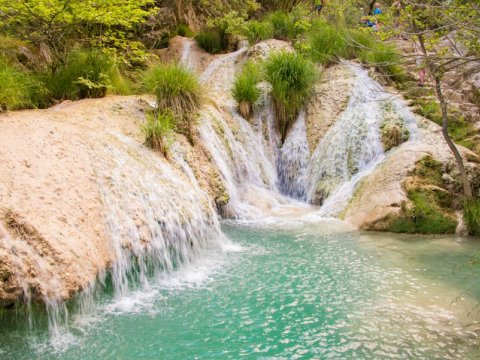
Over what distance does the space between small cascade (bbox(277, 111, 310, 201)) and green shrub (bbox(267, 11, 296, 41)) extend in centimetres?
467

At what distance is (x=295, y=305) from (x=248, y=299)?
19.6 inches

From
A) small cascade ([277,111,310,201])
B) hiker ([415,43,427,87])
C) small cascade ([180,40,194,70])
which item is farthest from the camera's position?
small cascade ([180,40,194,70])

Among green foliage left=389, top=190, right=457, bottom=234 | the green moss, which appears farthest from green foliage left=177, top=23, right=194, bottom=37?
green foliage left=389, top=190, right=457, bottom=234

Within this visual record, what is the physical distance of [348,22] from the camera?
51.8ft

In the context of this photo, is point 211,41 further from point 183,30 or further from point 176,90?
point 176,90

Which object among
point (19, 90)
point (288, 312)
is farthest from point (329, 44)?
point (288, 312)

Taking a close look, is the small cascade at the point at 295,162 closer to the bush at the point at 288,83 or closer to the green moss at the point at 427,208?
the bush at the point at 288,83

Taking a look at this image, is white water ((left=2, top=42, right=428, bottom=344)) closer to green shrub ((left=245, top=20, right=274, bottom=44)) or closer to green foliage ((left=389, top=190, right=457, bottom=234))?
green shrub ((left=245, top=20, right=274, bottom=44))

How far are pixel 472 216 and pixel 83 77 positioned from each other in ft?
24.1

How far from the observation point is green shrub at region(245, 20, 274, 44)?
43.6 feet

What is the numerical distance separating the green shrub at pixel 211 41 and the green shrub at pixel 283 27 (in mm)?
2010

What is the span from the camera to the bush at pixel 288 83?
9.93m

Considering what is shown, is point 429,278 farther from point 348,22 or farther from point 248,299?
point 348,22

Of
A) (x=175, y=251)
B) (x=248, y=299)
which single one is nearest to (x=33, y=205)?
(x=175, y=251)
